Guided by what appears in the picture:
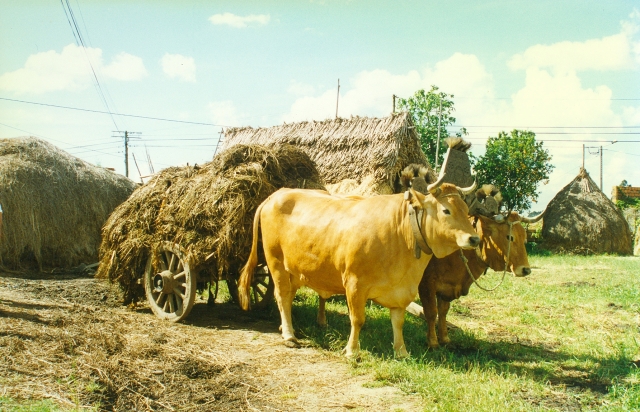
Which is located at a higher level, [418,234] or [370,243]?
[418,234]

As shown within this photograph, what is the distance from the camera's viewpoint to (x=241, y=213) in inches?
253

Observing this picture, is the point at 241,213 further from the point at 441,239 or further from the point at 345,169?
A: the point at 345,169

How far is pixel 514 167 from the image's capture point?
20875mm

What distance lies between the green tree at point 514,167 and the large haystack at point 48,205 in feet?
48.0

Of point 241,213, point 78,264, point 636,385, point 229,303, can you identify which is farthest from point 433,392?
point 78,264

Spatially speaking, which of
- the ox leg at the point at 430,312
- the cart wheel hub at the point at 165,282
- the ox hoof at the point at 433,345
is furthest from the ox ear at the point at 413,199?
the cart wheel hub at the point at 165,282

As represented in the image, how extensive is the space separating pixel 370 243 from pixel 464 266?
4.61 ft

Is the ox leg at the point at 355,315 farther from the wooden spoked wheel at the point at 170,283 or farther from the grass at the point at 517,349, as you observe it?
the wooden spoked wheel at the point at 170,283

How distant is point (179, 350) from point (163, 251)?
6.76 ft

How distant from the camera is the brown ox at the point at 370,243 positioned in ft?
16.9

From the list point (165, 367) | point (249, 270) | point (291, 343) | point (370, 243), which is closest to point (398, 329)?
point (370, 243)

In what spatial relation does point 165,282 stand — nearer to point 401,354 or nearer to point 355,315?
point 355,315

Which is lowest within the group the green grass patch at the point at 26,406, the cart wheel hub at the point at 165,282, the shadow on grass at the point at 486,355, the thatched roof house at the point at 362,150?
the shadow on grass at the point at 486,355

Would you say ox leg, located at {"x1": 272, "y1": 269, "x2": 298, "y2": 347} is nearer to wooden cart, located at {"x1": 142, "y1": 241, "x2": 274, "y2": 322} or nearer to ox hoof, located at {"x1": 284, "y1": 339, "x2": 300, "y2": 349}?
ox hoof, located at {"x1": 284, "y1": 339, "x2": 300, "y2": 349}
